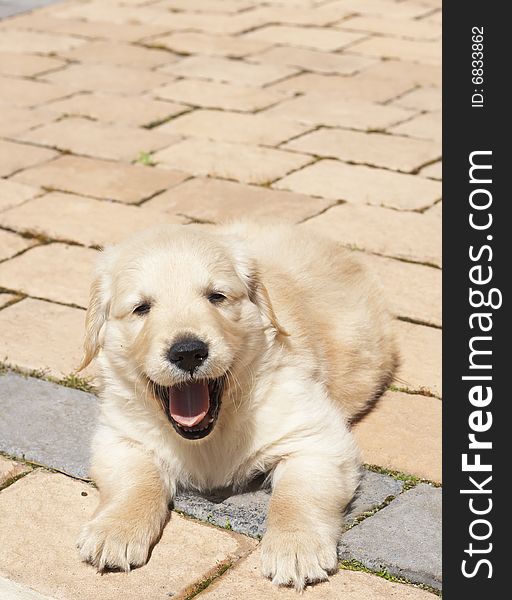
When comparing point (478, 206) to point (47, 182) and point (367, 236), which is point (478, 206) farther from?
point (47, 182)

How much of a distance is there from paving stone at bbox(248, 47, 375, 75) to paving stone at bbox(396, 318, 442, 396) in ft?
12.7

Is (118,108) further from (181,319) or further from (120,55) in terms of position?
(181,319)

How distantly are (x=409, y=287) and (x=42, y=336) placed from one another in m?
1.67

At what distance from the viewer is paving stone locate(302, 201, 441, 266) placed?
552 centimetres

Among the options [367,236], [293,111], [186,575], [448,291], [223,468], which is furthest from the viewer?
[293,111]

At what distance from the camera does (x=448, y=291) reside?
13.5 ft

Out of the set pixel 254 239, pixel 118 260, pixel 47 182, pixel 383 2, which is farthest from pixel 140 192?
pixel 383 2

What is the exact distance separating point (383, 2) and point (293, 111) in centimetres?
325

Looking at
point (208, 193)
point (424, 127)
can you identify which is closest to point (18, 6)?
point (424, 127)

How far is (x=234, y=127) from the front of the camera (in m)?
7.23

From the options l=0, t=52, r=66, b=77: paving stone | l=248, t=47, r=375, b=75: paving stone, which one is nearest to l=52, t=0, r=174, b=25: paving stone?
l=0, t=52, r=66, b=77: paving stone

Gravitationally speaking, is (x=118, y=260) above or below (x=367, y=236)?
above

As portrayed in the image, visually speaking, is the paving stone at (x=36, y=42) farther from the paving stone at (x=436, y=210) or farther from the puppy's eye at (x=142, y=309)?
the puppy's eye at (x=142, y=309)

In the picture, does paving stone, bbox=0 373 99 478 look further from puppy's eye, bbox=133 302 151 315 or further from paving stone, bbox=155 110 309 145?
paving stone, bbox=155 110 309 145
